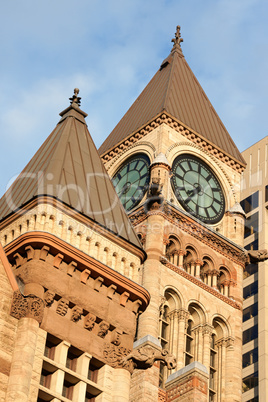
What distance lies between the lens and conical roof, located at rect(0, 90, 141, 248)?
30.8 meters

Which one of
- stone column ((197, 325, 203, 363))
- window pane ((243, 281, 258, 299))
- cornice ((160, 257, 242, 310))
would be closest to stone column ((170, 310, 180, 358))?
stone column ((197, 325, 203, 363))

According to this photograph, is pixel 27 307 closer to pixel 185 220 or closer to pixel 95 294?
pixel 95 294

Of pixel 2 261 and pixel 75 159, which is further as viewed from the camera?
pixel 75 159

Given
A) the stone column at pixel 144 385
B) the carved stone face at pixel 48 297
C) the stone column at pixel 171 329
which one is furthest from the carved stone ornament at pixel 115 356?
the stone column at pixel 171 329

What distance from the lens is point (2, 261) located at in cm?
2786

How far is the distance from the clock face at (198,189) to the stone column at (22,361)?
31.1 m

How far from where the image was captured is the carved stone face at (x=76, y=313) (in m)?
28.7

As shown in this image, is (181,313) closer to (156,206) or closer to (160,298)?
(160,298)

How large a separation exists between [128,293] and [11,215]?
3852mm

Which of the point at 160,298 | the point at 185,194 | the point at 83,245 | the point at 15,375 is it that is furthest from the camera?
the point at 185,194

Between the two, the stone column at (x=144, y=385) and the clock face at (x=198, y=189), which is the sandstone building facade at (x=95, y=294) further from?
the clock face at (x=198, y=189)

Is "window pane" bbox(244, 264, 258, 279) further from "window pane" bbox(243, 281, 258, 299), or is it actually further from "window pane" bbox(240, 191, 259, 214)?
"window pane" bbox(240, 191, 259, 214)

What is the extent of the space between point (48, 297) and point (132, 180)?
3197 centimetres

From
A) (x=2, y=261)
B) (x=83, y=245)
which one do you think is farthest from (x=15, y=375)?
(x=83, y=245)
